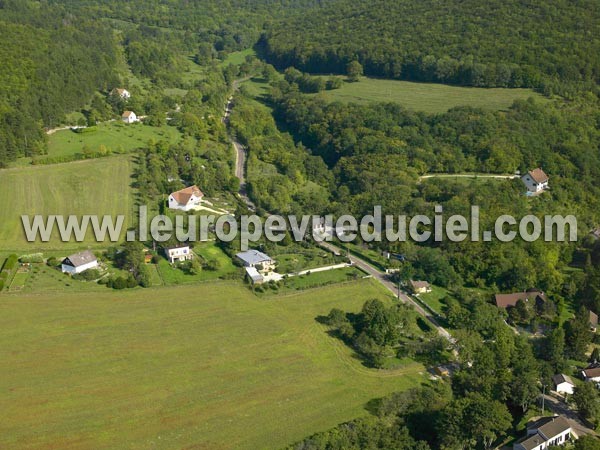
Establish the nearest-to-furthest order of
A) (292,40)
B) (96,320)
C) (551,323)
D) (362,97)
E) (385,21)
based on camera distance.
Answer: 1. (96,320)
2. (551,323)
3. (362,97)
4. (385,21)
5. (292,40)

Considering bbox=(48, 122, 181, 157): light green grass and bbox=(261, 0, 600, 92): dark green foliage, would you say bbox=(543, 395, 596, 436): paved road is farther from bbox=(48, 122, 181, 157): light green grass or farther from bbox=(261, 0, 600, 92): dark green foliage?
bbox=(261, 0, 600, 92): dark green foliage

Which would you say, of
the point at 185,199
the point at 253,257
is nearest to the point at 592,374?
the point at 253,257

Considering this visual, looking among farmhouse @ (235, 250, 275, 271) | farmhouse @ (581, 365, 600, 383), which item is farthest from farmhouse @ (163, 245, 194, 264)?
farmhouse @ (581, 365, 600, 383)

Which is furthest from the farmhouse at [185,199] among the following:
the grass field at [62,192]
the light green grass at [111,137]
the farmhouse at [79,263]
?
the light green grass at [111,137]

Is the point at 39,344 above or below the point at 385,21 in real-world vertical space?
below

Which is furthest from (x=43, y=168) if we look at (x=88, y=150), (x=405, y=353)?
(x=405, y=353)

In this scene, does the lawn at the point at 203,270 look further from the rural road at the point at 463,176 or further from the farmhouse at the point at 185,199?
the rural road at the point at 463,176

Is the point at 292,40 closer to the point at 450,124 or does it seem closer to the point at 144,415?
the point at 450,124
